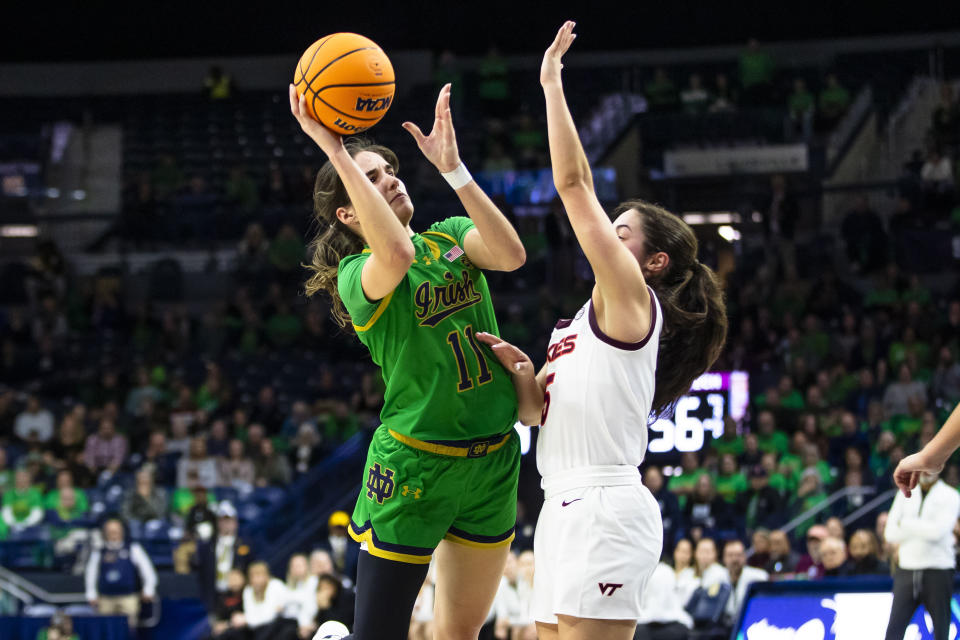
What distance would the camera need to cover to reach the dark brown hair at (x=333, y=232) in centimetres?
411

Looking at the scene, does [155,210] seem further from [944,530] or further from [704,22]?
[944,530]

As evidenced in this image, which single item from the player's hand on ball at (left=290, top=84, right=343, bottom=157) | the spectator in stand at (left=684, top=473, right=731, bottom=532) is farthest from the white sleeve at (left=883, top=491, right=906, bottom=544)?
the player's hand on ball at (left=290, top=84, right=343, bottom=157)

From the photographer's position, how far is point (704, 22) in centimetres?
2075

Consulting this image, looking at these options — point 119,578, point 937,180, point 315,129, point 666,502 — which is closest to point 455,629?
point 315,129

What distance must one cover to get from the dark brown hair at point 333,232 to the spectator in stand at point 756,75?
48.6 ft

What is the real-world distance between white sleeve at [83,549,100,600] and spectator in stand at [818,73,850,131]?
11.8 m

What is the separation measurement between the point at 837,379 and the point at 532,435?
12.7 ft

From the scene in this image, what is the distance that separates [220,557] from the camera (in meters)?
11.8

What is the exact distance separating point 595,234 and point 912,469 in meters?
1.45

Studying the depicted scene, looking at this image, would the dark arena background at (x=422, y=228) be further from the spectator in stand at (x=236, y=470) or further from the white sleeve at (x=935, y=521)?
the white sleeve at (x=935, y=521)

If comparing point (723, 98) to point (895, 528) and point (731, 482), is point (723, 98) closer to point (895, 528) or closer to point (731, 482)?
point (731, 482)

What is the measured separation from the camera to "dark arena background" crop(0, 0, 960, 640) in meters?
11.4

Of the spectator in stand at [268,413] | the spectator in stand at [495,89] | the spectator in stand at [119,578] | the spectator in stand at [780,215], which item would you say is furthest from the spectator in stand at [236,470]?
the spectator in stand at [495,89]

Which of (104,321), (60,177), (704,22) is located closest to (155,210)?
(104,321)
